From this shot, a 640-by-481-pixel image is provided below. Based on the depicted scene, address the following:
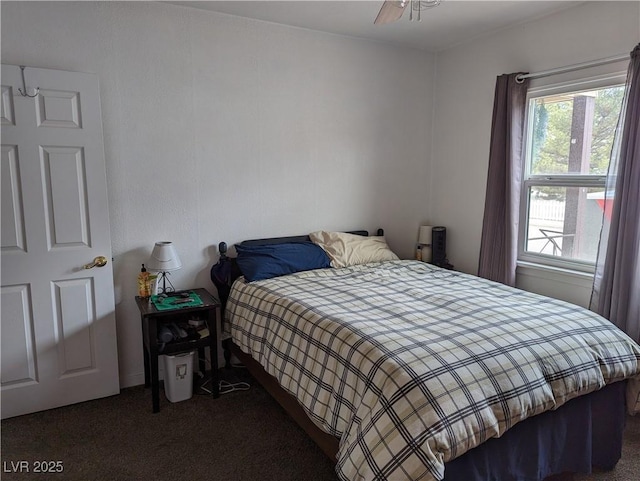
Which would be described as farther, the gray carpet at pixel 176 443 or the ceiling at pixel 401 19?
the ceiling at pixel 401 19

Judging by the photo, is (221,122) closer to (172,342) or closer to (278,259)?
(278,259)

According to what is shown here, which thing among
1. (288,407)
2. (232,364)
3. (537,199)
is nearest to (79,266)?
(232,364)

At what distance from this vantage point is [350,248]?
3.48 meters

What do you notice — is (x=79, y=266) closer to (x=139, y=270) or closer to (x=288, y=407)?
(x=139, y=270)

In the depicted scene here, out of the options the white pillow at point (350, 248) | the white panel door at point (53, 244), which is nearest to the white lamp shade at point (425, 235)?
the white pillow at point (350, 248)

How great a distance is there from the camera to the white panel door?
2.46 meters

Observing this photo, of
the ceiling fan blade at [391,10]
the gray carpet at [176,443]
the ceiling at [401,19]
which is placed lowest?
the gray carpet at [176,443]

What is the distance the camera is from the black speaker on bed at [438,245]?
3.96 m

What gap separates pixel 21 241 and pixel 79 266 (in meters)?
0.33

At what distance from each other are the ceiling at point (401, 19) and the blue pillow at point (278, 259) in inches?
65.1

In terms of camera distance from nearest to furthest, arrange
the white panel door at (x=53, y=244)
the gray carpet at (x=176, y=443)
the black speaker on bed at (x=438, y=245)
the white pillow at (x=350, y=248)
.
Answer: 1. the gray carpet at (x=176, y=443)
2. the white panel door at (x=53, y=244)
3. the white pillow at (x=350, y=248)
4. the black speaker on bed at (x=438, y=245)

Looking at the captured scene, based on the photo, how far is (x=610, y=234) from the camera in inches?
106

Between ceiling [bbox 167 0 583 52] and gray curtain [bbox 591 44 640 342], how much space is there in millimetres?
851

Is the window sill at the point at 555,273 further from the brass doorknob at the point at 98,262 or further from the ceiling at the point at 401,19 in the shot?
the brass doorknob at the point at 98,262
